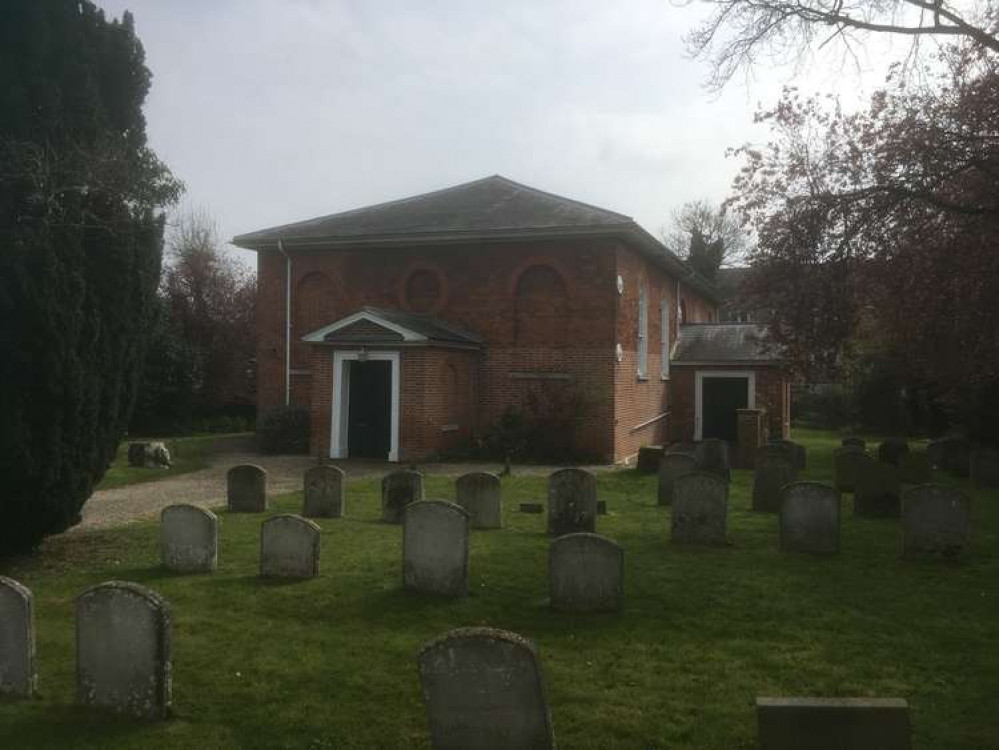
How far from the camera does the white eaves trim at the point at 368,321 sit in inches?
817

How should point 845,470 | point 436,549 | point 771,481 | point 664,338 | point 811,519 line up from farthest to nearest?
point 664,338 → point 845,470 → point 771,481 → point 811,519 → point 436,549

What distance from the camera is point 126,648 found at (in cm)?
571

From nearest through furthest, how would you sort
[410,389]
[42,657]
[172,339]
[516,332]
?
1. [42,657]
2. [410,389]
3. [516,332]
4. [172,339]

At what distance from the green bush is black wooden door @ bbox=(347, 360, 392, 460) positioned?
6.75ft

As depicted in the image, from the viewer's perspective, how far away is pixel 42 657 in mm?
6957

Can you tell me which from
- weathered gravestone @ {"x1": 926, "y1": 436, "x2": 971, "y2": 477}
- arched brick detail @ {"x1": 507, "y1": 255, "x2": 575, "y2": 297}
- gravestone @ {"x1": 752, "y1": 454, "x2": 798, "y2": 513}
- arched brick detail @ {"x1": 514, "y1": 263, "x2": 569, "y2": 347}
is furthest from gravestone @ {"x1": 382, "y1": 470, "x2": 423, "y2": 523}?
weathered gravestone @ {"x1": 926, "y1": 436, "x2": 971, "y2": 477}

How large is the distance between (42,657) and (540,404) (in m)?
16.0

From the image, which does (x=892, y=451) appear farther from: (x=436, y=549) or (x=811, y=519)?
(x=436, y=549)

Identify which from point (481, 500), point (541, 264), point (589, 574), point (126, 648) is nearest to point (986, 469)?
point (541, 264)

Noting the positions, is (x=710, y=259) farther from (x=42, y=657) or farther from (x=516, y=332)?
(x=42, y=657)

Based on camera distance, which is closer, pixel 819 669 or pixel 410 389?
pixel 819 669

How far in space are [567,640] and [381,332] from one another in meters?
14.7

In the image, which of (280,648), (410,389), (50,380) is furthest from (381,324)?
(280,648)

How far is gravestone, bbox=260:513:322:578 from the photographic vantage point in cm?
912
